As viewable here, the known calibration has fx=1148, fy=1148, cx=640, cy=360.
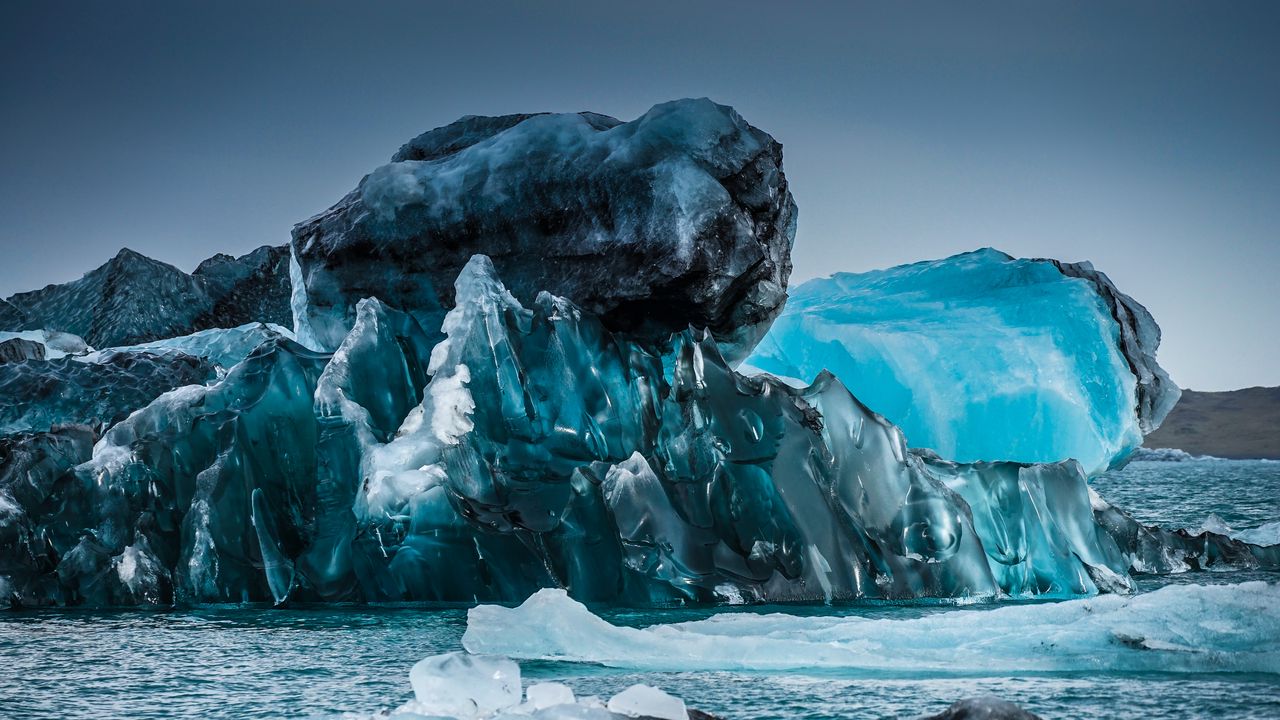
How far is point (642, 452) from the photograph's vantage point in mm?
9312

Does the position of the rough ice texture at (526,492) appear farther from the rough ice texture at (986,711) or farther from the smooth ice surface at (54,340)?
the smooth ice surface at (54,340)

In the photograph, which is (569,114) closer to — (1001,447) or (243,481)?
(243,481)

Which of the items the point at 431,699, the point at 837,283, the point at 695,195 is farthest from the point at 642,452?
the point at 837,283

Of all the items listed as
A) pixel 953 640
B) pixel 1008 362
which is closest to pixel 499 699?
pixel 953 640

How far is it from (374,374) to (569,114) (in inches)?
126

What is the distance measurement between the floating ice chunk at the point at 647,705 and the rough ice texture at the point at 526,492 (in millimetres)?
4163

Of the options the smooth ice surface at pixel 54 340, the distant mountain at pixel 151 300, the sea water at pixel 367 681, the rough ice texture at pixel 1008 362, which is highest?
the distant mountain at pixel 151 300

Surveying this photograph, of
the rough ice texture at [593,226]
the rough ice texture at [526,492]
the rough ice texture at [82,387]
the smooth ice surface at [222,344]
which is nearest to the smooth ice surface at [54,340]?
the smooth ice surface at [222,344]

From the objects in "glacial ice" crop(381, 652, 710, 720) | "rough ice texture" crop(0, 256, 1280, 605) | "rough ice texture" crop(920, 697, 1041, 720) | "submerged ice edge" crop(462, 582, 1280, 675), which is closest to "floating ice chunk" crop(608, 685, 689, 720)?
"glacial ice" crop(381, 652, 710, 720)

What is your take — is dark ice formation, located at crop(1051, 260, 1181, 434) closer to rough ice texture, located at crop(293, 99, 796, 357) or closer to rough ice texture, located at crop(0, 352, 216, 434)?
rough ice texture, located at crop(293, 99, 796, 357)

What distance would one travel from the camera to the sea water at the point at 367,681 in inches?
169

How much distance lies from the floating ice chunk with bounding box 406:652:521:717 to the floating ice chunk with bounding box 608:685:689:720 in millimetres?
400

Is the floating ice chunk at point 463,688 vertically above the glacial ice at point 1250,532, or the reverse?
the glacial ice at point 1250,532

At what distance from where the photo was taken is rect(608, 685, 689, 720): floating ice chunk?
362cm
